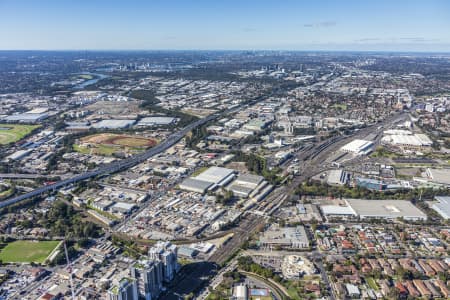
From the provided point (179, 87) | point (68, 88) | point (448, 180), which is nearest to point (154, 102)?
point (179, 87)

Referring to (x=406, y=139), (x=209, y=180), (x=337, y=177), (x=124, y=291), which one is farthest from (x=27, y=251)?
(x=406, y=139)

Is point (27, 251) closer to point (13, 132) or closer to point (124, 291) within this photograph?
point (124, 291)

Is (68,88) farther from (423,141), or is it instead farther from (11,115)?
(423,141)

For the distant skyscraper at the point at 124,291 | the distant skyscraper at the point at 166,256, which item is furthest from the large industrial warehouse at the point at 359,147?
the distant skyscraper at the point at 124,291

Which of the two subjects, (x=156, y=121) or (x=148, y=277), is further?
(x=156, y=121)

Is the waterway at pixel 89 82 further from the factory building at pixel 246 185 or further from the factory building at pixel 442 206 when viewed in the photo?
the factory building at pixel 442 206

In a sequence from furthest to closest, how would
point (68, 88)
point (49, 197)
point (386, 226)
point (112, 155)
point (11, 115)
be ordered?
point (68, 88) < point (11, 115) < point (112, 155) < point (49, 197) < point (386, 226)

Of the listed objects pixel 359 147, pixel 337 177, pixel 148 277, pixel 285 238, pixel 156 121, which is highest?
pixel 148 277
